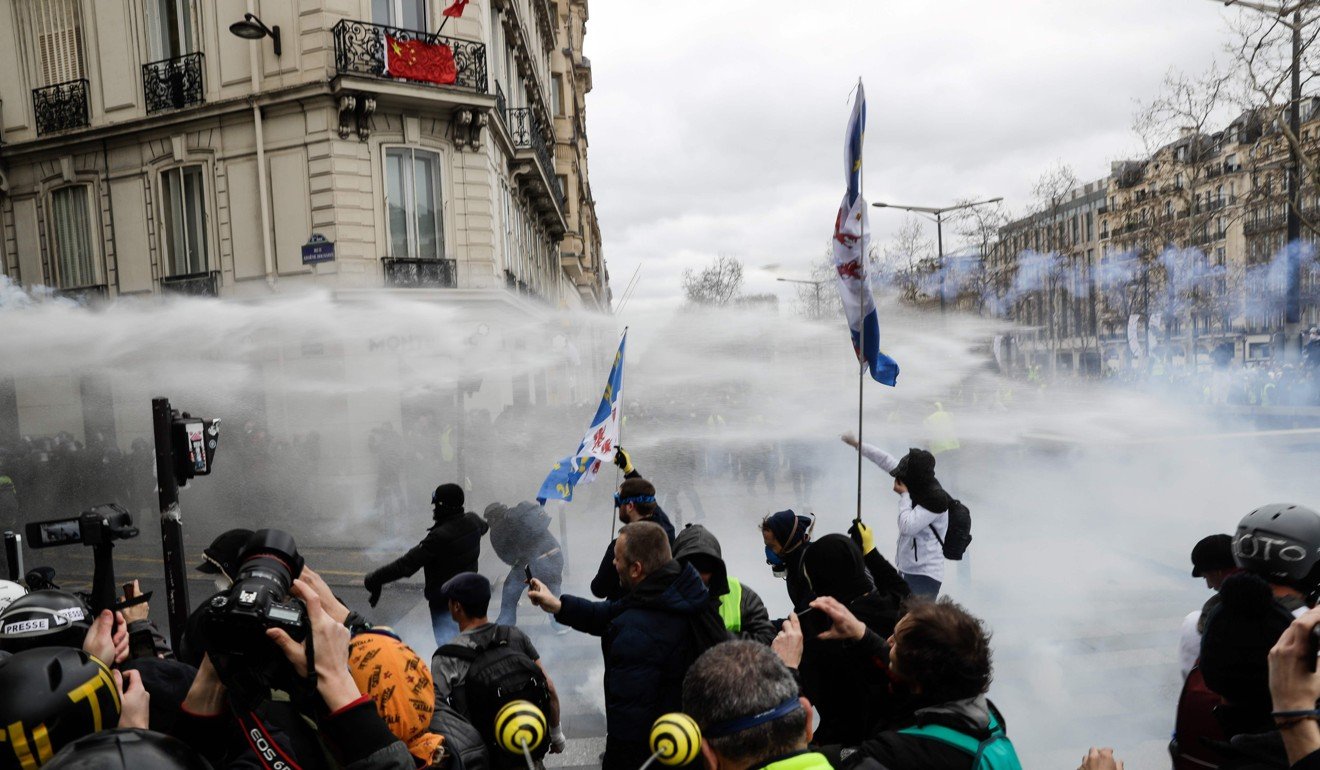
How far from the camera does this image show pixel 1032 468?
1380 cm

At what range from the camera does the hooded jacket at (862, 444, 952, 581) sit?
5.52m

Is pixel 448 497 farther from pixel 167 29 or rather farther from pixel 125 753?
pixel 167 29

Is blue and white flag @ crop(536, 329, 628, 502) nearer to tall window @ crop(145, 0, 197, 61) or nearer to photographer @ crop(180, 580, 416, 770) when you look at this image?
photographer @ crop(180, 580, 416, 770)

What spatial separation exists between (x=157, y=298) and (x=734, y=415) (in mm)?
10536

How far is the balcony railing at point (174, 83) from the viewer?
1409 cm

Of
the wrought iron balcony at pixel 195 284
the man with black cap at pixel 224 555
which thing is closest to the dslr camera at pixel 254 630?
the man with black cap at pixel 224 555

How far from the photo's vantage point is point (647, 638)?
3119 millimetres

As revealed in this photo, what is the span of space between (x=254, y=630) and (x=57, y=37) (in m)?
18.1

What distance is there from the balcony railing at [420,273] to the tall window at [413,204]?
0.17m

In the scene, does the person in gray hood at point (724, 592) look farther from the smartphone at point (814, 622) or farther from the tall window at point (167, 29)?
the tall window at point (167, 29)

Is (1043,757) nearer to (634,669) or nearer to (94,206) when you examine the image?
(634,669)

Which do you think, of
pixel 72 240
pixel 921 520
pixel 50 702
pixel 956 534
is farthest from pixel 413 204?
pixel 50 702

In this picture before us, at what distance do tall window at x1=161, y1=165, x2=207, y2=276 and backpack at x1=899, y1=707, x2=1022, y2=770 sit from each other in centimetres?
1532

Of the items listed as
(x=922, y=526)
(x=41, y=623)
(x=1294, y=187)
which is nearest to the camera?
(x=41, y=623)
